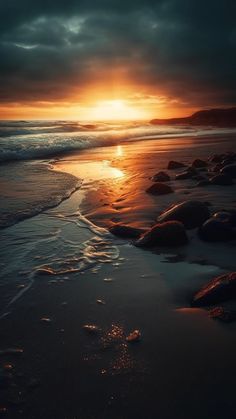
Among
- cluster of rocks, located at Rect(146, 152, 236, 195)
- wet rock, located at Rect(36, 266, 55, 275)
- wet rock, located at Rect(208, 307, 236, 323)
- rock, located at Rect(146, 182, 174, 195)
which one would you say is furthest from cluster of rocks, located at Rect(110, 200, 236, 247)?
cluster of rocks, located at Rect(146, 152, 236, 195)

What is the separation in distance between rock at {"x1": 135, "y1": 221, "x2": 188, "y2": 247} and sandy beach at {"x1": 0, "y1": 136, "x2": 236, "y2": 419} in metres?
0.13

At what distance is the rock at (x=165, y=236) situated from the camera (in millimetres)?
4277

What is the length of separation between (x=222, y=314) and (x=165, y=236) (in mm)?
1730

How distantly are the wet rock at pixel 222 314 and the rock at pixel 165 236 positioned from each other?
1606 millimetres

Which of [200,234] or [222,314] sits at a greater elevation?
[200,234]

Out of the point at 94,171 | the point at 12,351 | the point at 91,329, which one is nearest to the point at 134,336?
the point at 91,329

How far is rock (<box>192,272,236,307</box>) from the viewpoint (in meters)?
2.81

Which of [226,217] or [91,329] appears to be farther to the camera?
[226,217]

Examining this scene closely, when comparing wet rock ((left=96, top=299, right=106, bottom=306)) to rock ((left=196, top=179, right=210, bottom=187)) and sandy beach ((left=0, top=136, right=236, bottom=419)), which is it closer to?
sandy beach ((left=0, top=136, right=236, bottom=419))

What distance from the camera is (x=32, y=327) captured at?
8.66 ft

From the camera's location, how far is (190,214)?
16.4 ft

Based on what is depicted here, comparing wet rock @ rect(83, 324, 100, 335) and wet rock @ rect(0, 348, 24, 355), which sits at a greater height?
wet rock @ rect(83, 324, 100, 335)

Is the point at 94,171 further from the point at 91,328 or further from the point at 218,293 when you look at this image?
the point at 91,328

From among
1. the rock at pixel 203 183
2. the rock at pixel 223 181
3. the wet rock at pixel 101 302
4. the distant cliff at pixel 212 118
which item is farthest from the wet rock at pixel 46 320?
the distant cliff at pixel 212 118
